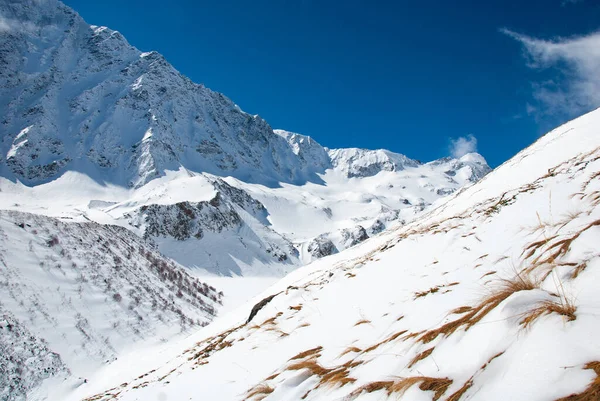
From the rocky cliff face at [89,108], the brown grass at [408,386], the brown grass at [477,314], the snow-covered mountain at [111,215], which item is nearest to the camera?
the brown grass at [408,386]

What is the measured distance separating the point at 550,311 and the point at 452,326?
34.2 inches

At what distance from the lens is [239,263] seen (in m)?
83.2

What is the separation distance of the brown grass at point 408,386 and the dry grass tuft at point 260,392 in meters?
1.45

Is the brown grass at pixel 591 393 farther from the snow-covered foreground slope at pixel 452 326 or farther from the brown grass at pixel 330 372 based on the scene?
the brown grass at pixel 330 372

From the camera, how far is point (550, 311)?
6.88ft

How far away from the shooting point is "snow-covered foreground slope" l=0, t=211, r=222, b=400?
19.7 m

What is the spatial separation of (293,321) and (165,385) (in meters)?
2.70

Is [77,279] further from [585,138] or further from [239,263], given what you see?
[239,263]

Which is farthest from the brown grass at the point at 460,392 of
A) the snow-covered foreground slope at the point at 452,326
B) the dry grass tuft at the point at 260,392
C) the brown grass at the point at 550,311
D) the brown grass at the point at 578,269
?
the dry grass tuft at the point at 260,392

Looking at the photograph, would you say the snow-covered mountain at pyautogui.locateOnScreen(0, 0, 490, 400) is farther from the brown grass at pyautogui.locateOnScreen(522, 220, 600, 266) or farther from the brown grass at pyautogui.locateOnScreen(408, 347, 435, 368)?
the brown grass at pyautogui.locateOnScreen(522, 220, 600, 266)

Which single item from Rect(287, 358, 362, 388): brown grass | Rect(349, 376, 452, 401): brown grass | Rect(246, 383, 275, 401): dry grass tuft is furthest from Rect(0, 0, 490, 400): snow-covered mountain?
Rect(349, 376, 452, 401): brown grass

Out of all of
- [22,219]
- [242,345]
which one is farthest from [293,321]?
[22,219]

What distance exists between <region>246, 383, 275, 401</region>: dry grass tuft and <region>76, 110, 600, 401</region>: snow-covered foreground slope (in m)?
0.02

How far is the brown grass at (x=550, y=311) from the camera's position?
2.02 metres
